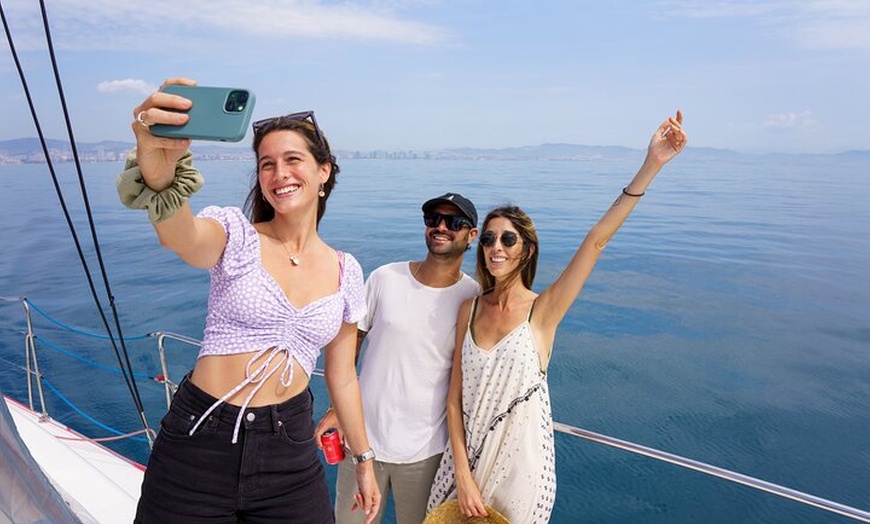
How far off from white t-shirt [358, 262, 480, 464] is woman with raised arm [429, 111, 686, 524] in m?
0.08

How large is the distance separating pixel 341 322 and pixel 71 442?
2359mm

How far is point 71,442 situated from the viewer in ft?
9.70

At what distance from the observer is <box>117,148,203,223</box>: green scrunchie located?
2.91 ft

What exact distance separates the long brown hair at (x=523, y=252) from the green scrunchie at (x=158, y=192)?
0.99 m

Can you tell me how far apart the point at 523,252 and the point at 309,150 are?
740 millimetres

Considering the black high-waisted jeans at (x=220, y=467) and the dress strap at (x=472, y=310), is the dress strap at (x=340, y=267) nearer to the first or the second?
the black high-waisted jeans at (x=220, y=467)

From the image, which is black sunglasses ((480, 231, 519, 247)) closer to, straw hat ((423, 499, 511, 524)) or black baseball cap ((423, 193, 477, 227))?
black baseball cap ((423, 193, 477, 227))

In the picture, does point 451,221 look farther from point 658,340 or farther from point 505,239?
point 658,340

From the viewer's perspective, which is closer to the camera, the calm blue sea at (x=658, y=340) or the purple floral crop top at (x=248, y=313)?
the purple floral crop top at (x=248, y=313)

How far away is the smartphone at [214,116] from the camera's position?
2.78 ft

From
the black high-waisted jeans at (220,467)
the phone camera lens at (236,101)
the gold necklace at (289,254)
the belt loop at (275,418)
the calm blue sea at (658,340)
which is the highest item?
the phone camera lens at (236,101)

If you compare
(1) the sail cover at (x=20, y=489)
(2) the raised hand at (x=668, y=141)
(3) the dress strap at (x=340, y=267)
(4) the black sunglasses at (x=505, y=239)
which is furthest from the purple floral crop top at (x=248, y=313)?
(2) the raised hand at (x=668, y=141)

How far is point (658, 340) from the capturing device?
10.4 meters

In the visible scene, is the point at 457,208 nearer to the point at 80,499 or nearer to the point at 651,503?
the point at 80,499
